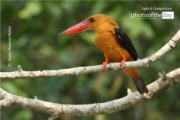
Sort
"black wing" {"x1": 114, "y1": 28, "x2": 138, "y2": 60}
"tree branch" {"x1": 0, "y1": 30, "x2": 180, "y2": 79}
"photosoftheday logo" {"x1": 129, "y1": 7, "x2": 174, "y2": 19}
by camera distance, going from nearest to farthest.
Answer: "tree branch" {"x1": 0, "y1": 30, "x2": 180, "y2": 79}
"black wing" {"x1": 114, "y1": 28, "x2": 138, "y2": 60}
"photosoftheday logo" {"x1": 129, "y1": 7, "x2": 174, "y2": 19}

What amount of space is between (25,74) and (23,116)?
167 cm

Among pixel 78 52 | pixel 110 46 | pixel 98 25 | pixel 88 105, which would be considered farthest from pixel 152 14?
pixel 88 105

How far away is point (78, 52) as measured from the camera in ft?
14.8

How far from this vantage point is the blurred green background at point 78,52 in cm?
404

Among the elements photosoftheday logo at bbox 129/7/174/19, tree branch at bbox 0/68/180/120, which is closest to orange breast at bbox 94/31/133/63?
tree branch at bbox 0/68/180/120

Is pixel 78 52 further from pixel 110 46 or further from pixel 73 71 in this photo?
pixel 73 71

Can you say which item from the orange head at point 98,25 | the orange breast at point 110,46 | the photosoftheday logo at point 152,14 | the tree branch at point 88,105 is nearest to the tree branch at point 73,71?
the tree branch at point 88,105

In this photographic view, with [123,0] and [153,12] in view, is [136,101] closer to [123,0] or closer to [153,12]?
[123,0]

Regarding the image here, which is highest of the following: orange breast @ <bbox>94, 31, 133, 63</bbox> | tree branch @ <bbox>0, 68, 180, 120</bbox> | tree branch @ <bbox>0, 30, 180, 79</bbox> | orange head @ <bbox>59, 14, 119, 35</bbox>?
orange head @ <bbox>59, 14, 119, 35</bbox>

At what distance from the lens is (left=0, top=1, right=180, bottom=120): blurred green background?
4035 millimetres

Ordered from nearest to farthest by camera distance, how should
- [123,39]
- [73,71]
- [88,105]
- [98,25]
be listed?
[73,71] → [88,105] → [123,39] → [98,25]

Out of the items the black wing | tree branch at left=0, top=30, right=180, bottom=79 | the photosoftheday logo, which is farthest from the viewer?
the photosoftheday logo

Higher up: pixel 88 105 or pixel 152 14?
pixel 152 14

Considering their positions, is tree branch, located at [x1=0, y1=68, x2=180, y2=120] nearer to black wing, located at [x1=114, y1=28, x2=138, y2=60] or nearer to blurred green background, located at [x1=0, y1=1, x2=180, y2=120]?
black wing, located at [x1=114, y1=28, x2=138, y2=60]
